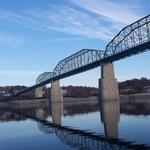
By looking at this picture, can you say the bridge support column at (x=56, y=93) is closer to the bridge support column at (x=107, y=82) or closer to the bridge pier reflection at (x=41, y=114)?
the bridge support column at (x=107, y=82)

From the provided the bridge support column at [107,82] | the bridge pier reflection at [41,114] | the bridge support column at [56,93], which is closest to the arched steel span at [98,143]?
the bridge pier reflection at [41,114]

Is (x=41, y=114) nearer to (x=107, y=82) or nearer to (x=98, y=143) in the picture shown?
Answer: (x=107, y=82)

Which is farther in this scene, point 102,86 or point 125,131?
point 102,86

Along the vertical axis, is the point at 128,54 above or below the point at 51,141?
above

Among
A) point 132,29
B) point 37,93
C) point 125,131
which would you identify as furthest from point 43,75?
point 125,131

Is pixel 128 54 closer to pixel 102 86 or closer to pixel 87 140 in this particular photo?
pixel 102 86

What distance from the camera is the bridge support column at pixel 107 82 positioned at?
340ft

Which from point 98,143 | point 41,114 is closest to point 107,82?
point 41,114

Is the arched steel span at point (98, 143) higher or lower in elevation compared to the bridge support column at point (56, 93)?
lower

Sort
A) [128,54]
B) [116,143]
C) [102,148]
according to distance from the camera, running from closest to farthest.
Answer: [102,148], [116,143], [128,54]

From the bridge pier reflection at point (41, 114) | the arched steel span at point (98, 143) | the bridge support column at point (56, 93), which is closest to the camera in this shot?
the arched steel span at point (98, 143)

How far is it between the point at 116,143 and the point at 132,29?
6791 cm

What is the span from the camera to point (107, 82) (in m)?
104

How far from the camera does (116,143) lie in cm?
2559
